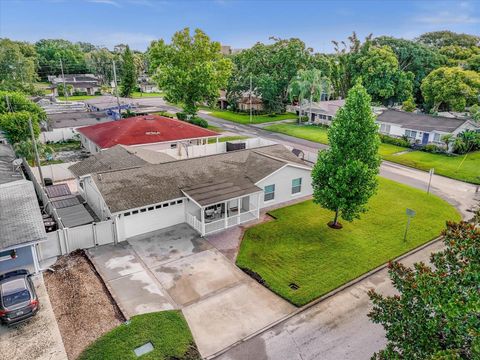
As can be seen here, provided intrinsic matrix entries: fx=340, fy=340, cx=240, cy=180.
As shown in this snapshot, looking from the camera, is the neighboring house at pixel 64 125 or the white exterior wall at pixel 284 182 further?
the neighboring house at pixel 64 125

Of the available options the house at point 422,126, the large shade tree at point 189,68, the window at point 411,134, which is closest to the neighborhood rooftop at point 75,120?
the large shade tree at point 189,68

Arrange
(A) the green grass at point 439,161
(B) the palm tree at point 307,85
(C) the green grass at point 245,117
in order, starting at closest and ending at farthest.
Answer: (A) the green grass at point 439,161 → (B) the palm tree at point 307,85 → (C) the green grass at point 245,117

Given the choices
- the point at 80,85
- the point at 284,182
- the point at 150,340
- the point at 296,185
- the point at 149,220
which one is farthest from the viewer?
the point at 80,85

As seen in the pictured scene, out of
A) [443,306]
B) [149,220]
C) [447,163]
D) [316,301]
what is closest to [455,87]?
[447,163]

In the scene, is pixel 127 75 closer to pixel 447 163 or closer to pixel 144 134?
pixel 144 134

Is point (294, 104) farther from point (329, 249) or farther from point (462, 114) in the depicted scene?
point (329, 249)

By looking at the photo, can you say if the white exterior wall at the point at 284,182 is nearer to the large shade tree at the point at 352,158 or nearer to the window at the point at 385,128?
the large shade tree at the point at 352,158
